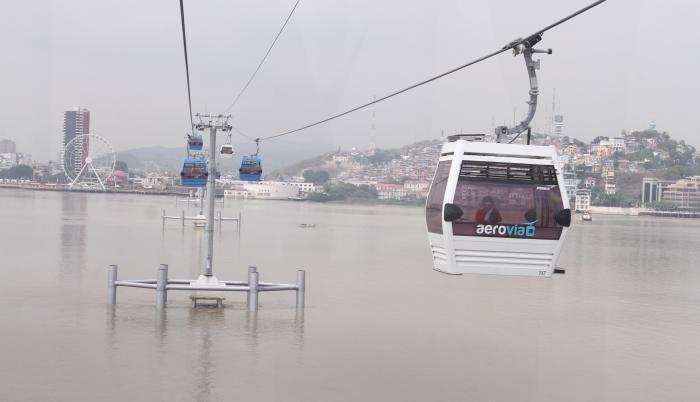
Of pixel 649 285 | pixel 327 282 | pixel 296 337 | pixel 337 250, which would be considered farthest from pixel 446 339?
pixel 337 250

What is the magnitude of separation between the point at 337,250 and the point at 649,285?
1299 cm

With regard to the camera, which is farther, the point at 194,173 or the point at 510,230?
the point at 194,173

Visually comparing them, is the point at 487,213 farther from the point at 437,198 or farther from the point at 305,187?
the point at 305,187

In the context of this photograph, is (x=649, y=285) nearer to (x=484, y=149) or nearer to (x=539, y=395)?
(x=539, y=395)

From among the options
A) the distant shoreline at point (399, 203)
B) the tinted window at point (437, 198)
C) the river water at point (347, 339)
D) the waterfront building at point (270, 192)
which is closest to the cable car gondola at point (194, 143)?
the river water at point (347, 339)

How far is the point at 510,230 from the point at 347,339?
203 inches

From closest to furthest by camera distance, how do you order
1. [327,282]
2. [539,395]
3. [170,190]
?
[539,395], [327,282], [170,190]

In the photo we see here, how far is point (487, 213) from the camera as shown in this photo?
913 cm

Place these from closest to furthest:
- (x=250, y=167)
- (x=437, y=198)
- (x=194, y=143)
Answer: (x=437, y=198), (x=250, y=167), (x=194, y=143)

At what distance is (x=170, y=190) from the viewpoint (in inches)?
7298

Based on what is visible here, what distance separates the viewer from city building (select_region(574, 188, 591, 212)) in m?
131

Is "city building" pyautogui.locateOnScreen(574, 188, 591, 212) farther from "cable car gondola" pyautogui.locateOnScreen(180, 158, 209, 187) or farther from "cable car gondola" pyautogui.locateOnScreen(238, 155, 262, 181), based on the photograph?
"cable car gondola" pyautogui.locateOnScreen(180, 158, 209, 187)

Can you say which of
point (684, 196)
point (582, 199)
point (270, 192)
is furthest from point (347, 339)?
point (270, 192)

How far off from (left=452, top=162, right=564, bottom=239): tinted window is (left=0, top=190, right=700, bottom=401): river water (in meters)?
2.31
